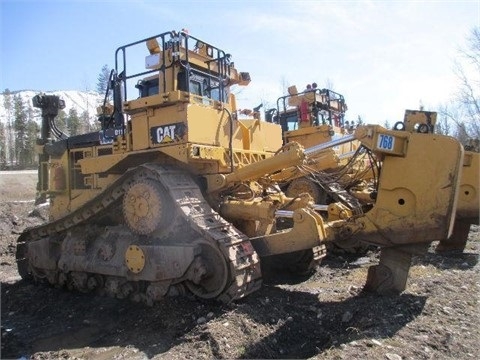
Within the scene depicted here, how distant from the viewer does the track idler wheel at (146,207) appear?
5844mm

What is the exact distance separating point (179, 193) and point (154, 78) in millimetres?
2076

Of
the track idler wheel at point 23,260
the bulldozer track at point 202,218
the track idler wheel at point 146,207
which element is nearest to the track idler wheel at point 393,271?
the bulldozer track at point 202,218

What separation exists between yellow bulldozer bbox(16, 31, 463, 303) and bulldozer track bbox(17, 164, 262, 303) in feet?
0.06

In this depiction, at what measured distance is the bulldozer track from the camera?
526cm

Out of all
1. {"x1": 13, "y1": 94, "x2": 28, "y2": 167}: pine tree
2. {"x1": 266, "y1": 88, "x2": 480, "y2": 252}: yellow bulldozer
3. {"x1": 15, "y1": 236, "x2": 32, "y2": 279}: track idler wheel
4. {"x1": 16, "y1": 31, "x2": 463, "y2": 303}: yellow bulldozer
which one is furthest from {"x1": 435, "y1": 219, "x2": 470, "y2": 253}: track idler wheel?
{"x1": 13, "y1": 94, "x2": 28, "y2": 167}: pine tree

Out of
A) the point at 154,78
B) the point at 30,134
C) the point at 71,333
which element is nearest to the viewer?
the point at 71,333

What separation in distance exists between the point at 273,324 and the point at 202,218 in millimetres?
1540

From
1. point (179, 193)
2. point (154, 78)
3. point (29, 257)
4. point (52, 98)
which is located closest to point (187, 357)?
point (179, 193)

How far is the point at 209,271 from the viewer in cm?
541

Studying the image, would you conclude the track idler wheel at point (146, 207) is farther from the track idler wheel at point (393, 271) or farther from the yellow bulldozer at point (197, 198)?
the track idler wheel at point (393, 271)

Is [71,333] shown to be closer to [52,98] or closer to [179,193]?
[179,193]

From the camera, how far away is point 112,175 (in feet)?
23.0

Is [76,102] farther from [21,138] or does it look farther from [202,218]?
[202,218]

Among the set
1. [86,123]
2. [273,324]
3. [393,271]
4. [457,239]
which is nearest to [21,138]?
[86,123]
